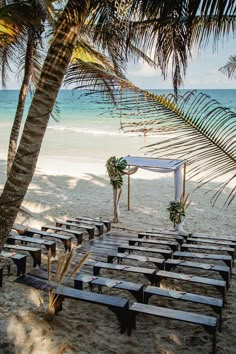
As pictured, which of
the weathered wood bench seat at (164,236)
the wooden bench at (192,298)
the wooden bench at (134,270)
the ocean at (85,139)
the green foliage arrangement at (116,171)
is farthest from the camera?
the ocean at (85,139)

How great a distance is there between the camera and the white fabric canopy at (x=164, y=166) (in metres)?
8.70

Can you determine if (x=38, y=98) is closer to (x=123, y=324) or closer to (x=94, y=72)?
(x=94, y=72)

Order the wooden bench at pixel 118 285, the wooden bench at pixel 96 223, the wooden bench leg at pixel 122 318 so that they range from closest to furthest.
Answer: the wooden bench leg at pixel 122 318, the wooden bench at pixel 118 285, the wooden bench at pixel 96 223

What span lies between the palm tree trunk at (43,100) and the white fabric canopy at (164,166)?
17.7 feet

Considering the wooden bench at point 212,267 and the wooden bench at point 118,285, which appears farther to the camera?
the wooden bench at point 212,267

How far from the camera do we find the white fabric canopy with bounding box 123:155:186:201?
8703 mm

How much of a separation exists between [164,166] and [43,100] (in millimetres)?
6333

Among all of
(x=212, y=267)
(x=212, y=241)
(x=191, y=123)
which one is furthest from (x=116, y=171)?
(x=191, y=123)

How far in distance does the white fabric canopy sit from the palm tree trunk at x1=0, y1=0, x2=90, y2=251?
5.38 metres

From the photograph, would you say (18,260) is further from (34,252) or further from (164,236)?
(164,236)

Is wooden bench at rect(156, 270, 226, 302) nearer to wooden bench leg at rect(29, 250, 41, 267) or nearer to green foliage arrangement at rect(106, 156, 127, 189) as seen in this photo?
wooden bench leg at rect(29, 250, 41, 267)

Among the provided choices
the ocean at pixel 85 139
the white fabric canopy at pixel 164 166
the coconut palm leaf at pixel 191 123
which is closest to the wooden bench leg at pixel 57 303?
the coconut palm leaf at pixel 191 123

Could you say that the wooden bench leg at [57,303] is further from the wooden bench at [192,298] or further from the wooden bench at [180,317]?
the wooden bench at [192,298]

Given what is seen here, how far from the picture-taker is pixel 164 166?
895cm
